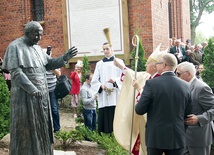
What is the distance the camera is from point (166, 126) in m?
4.23

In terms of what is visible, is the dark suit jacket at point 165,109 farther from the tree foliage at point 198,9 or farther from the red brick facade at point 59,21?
the tree foliage at point 198,9

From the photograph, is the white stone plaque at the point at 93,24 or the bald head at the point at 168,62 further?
the white stone plaque at the point at 93,24

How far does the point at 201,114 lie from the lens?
496 cm

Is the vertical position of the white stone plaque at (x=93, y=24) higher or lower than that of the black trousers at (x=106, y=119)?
higher

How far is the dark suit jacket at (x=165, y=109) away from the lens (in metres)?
4.20

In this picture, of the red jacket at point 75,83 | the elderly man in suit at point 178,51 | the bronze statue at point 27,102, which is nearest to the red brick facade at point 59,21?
the elderly man in suit at point 178,51

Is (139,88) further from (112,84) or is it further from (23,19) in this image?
(23,19)

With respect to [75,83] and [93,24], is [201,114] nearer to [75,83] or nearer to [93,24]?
[75,83]

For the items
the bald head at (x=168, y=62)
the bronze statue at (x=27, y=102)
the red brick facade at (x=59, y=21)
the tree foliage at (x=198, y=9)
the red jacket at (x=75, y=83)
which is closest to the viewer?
the bronze statue at (x=27, y=102)

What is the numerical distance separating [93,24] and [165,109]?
28.6 ft

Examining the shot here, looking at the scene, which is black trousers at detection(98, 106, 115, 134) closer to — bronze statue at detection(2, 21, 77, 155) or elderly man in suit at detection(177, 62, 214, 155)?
elderly man in suit at detection(177, 62, 214, 155)

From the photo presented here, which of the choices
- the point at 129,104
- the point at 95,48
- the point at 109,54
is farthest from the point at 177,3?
the point at 129,104

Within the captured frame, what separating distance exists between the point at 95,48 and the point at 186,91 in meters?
8.50

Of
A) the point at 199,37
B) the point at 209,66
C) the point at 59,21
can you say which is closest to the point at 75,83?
the point at 59,21
